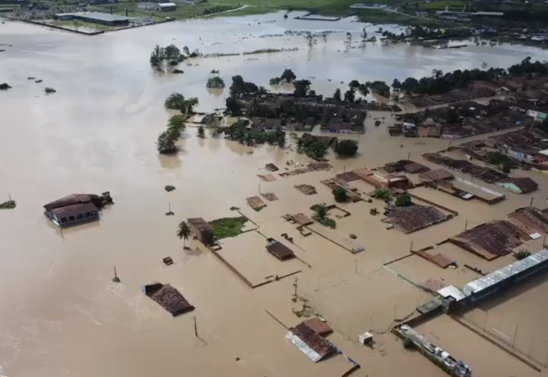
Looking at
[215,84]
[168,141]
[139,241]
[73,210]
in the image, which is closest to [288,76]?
[215,84]

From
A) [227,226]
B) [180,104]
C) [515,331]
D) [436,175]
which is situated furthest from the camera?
[180,104]

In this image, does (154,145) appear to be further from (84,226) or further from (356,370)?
(356,370)

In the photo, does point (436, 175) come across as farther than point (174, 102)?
Answer: No

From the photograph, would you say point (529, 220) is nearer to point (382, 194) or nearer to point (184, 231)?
point (382, 194)

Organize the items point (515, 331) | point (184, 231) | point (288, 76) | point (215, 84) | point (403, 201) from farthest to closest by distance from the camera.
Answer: point (288, 76) < point (215, 84) < point (403, 201) < point (184, 231) < point (515, 331)

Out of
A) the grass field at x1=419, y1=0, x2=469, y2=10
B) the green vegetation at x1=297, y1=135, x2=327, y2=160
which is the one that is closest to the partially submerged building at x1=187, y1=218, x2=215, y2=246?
the green vegetation at x1=297, y1=135, x2=327, y2=160

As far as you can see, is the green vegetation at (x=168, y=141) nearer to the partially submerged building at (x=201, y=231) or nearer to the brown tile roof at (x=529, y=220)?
the partially submerged building at (x=201, y=231)

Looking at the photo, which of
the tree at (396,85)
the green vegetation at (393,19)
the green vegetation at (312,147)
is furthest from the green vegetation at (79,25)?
the green vegetation at (312,147)

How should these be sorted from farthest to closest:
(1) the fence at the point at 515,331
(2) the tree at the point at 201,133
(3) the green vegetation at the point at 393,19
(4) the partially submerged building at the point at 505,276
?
(3) the green vegetation at the point at 393,19, (2) the tree at the point at 201,133, (4) the partially submerged building at the point at 505,276, (1) the fence at the point at 515,331
